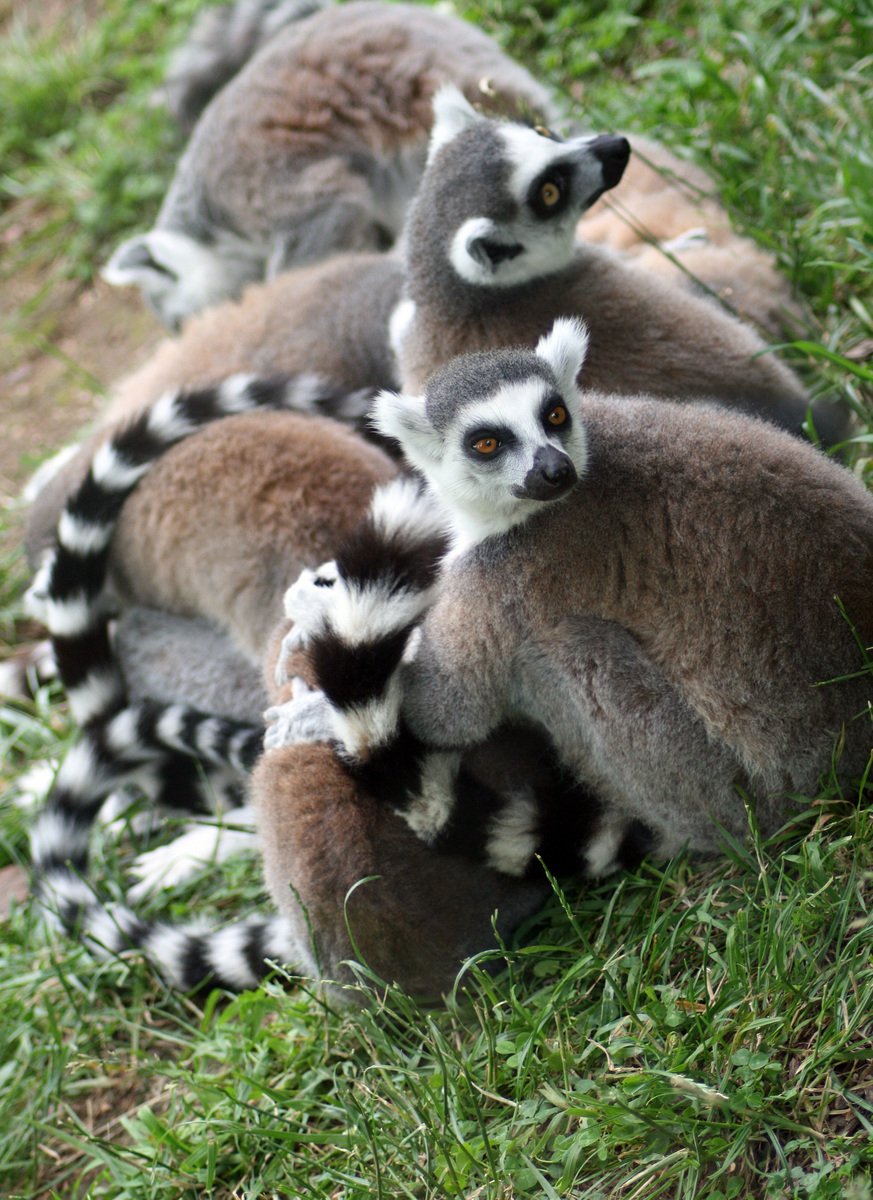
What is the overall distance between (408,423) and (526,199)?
1051mm

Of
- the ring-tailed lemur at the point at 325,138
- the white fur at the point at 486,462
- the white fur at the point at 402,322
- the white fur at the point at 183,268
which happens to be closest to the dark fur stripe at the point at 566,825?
the white fur at the point at 486,462

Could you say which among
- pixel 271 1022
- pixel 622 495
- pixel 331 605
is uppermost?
pixel 622 495

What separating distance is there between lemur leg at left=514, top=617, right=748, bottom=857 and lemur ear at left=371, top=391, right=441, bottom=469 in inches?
23.5

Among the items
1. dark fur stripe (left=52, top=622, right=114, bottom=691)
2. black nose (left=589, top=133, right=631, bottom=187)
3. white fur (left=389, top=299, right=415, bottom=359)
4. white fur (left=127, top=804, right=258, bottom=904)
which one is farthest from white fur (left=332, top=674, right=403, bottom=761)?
black nose (left=589, top=133, right=631, bottom=187)

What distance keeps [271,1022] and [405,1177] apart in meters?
0.88

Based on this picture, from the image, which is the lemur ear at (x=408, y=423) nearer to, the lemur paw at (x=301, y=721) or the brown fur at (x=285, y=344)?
the lemur paw at (x=301, y=721)

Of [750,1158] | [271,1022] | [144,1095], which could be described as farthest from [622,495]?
[144,1095]

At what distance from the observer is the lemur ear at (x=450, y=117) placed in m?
3.84

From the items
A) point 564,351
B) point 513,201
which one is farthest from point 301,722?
point 513,201

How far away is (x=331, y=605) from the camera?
2758 millimetres

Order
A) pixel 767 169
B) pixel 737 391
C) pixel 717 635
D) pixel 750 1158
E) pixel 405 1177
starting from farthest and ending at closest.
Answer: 1. pixel 767 169
2. pixel 737 391
3. pixel 717 635
4. pixel 405 1177
5. pixel 750 1158

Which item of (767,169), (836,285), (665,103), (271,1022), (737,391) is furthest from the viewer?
(665,103)

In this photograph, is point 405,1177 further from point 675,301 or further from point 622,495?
point 675,301

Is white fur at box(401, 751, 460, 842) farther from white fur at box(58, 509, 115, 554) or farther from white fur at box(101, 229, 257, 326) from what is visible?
white fur at box(101, 229, 257, 326)
